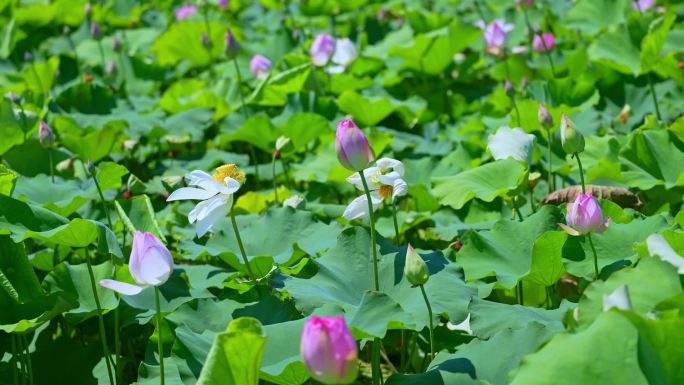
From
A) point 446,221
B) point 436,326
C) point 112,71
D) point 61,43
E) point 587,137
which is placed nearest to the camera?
point 436,326

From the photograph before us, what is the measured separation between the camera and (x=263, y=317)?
Answer: 137 cm

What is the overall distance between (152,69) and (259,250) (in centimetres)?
187

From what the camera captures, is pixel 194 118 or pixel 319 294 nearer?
pixel 319 294

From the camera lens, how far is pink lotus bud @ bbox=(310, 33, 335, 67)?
2.86m

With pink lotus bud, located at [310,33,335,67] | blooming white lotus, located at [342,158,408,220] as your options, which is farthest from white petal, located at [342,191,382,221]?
pink lotus bud, located at [310,33,335,67]

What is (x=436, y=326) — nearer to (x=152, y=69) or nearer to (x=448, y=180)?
(x=448, y=180)

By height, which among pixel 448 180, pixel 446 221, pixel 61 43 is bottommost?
pixel 61 43

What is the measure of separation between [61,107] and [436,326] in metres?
1.77

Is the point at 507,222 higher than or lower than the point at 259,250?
higher

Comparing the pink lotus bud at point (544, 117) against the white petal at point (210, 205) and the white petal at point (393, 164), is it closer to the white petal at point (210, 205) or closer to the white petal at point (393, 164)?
the white petal at point (393, 164)

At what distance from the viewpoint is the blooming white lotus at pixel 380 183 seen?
146 centimetres

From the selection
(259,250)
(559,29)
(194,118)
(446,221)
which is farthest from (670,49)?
(259,250)

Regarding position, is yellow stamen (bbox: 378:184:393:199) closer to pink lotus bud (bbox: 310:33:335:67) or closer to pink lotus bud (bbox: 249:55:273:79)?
pink lotus bud (bbox: 310:33:335:67)

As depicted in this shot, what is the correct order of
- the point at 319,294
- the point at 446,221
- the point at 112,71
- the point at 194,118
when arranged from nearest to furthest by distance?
1. the point at 319,294
2. the point at 446,221
3. the point at 194,118
4. the point at 112,71
